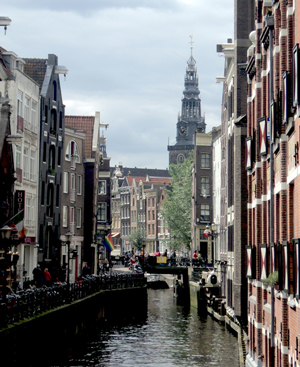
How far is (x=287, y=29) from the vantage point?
1784 centimetres

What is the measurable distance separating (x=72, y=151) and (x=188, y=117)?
432 ft

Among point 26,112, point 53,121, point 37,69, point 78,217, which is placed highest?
point 37,69

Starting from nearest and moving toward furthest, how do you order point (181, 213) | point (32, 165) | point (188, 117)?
point (32, 165) < point (181, 213) < point (188, 117)

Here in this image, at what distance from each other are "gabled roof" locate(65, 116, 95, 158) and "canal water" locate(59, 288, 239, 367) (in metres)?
20.5

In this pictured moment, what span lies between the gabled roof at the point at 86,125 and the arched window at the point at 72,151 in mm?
3894

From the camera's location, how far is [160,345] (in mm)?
39469

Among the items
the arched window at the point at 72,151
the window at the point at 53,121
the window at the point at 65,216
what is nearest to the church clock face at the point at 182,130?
the arched window at the point at 72,151

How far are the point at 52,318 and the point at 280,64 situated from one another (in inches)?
694

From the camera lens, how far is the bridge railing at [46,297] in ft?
81.6

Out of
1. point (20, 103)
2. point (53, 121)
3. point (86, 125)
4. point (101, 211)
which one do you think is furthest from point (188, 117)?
point (20, 103)

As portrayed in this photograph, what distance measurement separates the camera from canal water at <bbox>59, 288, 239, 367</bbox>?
33406mm

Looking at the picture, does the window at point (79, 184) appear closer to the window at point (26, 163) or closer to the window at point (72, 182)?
the window at point (72, 182)

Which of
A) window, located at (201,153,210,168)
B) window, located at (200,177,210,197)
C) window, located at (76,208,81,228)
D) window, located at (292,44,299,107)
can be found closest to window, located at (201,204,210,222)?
window, located at (200,177,210,197)

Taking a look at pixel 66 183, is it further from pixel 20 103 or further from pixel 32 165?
pixel 20 103
